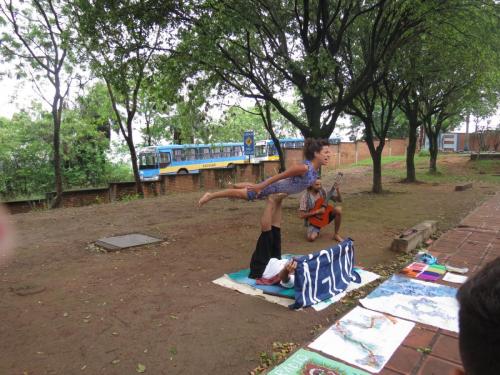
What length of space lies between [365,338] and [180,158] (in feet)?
76.9

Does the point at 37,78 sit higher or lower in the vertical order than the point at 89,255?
higher

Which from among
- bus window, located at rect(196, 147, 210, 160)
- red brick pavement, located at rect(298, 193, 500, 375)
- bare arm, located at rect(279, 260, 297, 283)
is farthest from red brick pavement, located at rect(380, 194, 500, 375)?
bus window, located at rect(196, 147, 210, 160)

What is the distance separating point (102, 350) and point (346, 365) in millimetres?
1854

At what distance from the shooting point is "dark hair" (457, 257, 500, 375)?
2.25 feet

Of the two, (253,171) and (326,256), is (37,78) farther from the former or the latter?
(326,256)

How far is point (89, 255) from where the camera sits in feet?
18.3

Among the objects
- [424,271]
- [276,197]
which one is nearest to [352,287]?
[424,271]

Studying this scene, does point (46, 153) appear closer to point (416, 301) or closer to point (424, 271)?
point (424, 271)

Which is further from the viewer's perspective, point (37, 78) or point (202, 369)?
point (37, 78)

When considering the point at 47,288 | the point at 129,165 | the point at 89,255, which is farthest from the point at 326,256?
the point at 129,165

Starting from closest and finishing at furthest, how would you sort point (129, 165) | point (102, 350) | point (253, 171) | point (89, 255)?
point (102, 350), point (89, 255), point (253, 171), point (129, 165)

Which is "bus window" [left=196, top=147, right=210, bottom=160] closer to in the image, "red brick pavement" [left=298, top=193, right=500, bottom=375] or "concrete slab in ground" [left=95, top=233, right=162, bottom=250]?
"red brick pavement" [left=298, top=193, right=500, bottom=375]

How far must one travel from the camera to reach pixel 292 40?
9438 mm

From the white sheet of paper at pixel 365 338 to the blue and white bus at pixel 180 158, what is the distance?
1898cm
